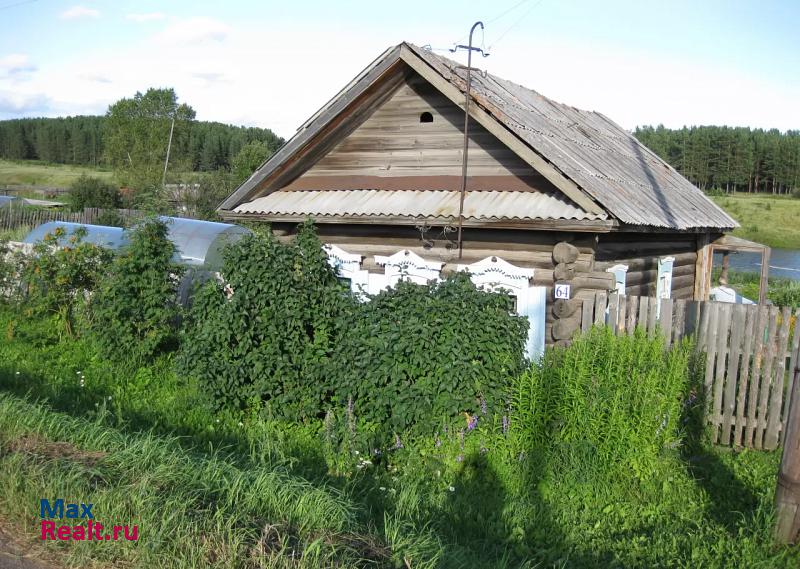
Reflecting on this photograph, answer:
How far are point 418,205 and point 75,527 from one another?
6.60m

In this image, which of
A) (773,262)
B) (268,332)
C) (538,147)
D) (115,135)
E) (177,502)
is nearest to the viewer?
(177,502)

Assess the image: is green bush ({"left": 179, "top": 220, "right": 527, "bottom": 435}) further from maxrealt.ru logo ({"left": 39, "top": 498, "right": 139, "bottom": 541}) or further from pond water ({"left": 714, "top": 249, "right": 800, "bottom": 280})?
pond water ({"left": 714, "top": 249, "right": 800, "bottom": 280})

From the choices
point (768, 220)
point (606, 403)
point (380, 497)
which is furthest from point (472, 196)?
point (768, 220)

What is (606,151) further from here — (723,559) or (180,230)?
(180,230)

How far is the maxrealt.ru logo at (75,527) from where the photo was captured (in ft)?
14.4

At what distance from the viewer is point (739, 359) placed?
777cm

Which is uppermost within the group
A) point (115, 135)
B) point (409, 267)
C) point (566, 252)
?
point (115, 135)

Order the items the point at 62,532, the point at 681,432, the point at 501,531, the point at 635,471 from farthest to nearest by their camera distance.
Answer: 1. the point at 681,432
2. the point at 635,471
3. the point at 501,531
4. the point at 62,532

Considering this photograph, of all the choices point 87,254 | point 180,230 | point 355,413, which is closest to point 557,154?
point 355,413

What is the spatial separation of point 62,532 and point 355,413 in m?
3.55

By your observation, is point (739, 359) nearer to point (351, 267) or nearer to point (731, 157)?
point (351, 267)

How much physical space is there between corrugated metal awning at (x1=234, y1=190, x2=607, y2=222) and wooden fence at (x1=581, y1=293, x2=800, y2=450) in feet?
4.79

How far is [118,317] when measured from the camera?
10.4 metres

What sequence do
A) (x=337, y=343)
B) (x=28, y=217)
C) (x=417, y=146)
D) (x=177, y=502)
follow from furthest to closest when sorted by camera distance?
(x=28, y=217), (x=417, y=146), (x=337, y=343), (x=177, y=502)
